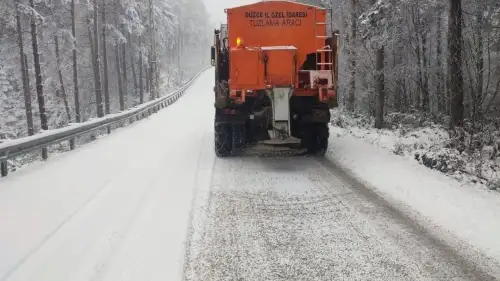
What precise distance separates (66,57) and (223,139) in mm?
29246

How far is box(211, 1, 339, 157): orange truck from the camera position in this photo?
890 cm

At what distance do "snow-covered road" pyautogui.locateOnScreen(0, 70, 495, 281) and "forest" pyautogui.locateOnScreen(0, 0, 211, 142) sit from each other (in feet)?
51.7

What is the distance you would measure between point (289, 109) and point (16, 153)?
5644 millimetres

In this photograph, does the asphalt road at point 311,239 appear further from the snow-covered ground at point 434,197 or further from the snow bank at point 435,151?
the snow bank at point 435,151

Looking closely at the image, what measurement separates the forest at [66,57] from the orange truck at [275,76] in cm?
1436

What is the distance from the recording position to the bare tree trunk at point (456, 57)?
953 cm

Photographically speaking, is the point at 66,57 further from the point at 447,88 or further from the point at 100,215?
the point at 100,215

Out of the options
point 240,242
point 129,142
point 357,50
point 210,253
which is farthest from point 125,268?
point 357,50

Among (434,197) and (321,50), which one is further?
(321,50)

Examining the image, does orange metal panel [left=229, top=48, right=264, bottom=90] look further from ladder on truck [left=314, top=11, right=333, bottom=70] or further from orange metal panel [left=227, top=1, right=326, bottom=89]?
ladder on truck [left=314, top=11, right=333, bottom=70]

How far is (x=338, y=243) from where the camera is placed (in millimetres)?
4828

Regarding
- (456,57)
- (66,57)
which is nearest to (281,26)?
(456,57)

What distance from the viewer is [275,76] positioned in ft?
29.2

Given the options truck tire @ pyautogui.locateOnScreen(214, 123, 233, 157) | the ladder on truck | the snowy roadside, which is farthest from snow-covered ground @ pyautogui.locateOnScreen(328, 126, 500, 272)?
truck tire @ pyautogui.locateOnScreen(214, 123, 233, 157)
